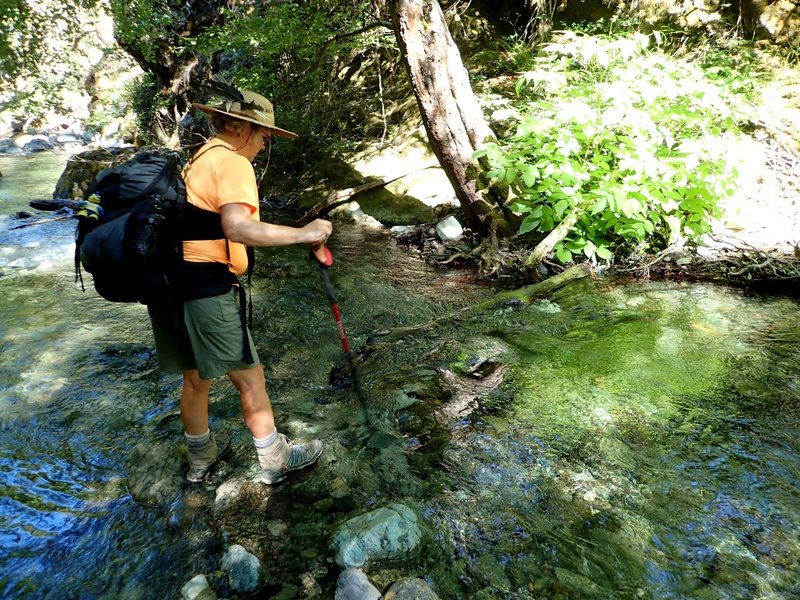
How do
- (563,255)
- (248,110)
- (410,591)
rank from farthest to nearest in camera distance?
(563,255), (248,110), (410,591)

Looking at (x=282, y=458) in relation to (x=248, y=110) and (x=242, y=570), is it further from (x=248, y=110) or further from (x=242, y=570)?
(x=248, y=110)

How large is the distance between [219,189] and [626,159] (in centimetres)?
492

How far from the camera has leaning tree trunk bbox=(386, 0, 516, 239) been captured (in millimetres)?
6473

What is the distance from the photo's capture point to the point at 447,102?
6746mm

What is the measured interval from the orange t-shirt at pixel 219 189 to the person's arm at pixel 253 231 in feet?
0.16

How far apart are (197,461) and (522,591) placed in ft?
6.76

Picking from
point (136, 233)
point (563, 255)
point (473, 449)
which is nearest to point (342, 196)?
point (563, 255)

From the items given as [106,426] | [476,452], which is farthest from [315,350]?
[476,452]

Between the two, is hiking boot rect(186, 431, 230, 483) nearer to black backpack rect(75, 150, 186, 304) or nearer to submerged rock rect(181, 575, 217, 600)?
submerged rock rect(181, 575, 217, 600)

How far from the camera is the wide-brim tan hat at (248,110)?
2.71 metres

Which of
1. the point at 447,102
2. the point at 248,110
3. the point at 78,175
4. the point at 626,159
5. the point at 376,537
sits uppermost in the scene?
the point at 248,110

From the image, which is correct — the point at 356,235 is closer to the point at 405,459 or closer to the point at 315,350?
the point at 315,350

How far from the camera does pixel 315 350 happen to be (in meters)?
5.12

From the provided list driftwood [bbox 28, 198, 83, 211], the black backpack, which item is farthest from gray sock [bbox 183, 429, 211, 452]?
driftwood [bbox 28, 198, 83, 211]
